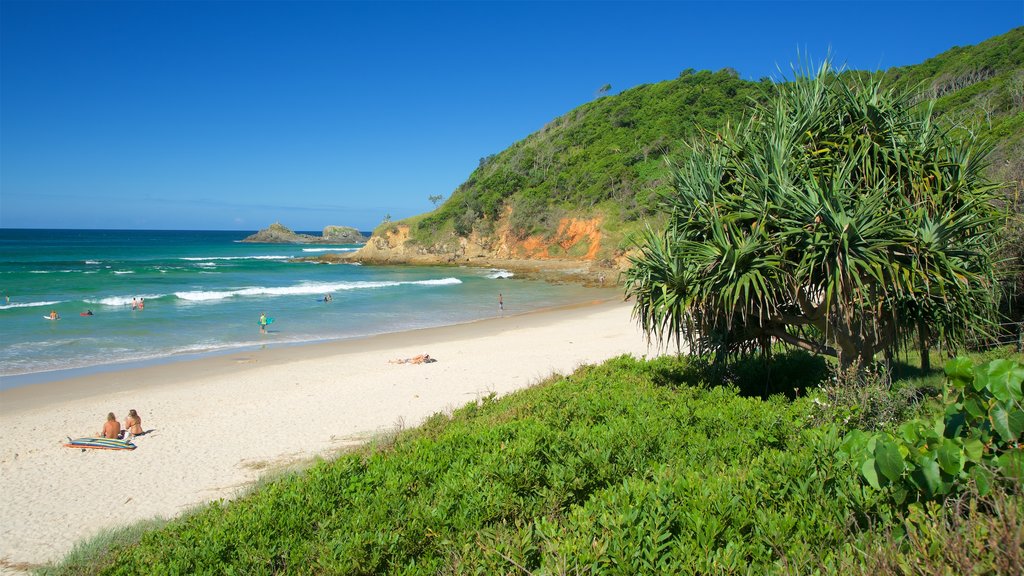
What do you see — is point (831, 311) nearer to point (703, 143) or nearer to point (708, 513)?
point (703, 143)

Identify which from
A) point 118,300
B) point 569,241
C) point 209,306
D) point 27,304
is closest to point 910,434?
point 209,306

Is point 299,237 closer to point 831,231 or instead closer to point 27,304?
point 27,304

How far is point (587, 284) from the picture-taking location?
40000mm

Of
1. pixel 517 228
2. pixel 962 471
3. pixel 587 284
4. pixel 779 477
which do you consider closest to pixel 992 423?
pixel 962 471

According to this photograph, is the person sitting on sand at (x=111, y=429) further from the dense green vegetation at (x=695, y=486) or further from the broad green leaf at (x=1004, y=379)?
the broad green leaf at (x=1004, y=379)

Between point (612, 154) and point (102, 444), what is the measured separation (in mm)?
50538

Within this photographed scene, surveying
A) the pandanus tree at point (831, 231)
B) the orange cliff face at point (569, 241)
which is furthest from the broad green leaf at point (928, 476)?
the orange cliff face at point (569, 241)

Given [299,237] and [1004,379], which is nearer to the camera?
[1004,379]

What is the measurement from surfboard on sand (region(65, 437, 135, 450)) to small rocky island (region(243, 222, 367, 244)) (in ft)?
388

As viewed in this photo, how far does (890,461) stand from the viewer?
2656 mm

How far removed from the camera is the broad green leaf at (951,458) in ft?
8.44

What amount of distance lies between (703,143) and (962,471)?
237 inches

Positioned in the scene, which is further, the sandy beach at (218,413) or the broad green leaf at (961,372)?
the sandy beach at (218,413)

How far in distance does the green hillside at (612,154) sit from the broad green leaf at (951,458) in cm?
3610
